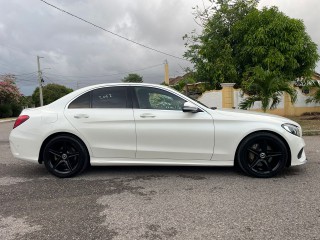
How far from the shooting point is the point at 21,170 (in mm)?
5832

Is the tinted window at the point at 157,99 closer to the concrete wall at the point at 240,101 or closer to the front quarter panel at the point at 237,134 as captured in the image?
the front quarter panel at the point at 237,134

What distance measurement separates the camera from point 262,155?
16.1 feet

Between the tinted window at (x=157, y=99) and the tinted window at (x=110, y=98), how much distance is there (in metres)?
0.26

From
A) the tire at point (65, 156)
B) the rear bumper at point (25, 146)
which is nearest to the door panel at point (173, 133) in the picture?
the tire at point (65, 156)

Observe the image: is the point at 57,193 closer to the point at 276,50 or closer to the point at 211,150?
the point at 211,150

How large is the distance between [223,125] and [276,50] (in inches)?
503

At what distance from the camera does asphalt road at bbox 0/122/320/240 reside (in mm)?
3152

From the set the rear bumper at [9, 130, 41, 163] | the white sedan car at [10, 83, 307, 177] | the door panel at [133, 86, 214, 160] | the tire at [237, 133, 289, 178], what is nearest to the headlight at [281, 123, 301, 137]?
the white sedan car at [10, 83, 307, 177]

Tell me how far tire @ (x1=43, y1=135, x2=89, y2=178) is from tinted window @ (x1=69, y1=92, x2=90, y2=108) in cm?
54

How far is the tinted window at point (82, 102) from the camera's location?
17.0ft

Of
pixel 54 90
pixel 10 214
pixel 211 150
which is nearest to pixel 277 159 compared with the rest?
pixel 211 150

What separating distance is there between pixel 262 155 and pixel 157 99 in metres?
1.91

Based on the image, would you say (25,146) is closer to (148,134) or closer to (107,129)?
(107,129)

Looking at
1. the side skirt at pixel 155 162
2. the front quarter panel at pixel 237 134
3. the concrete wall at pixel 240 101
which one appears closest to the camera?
the front quarter panel at pixel 237 134
